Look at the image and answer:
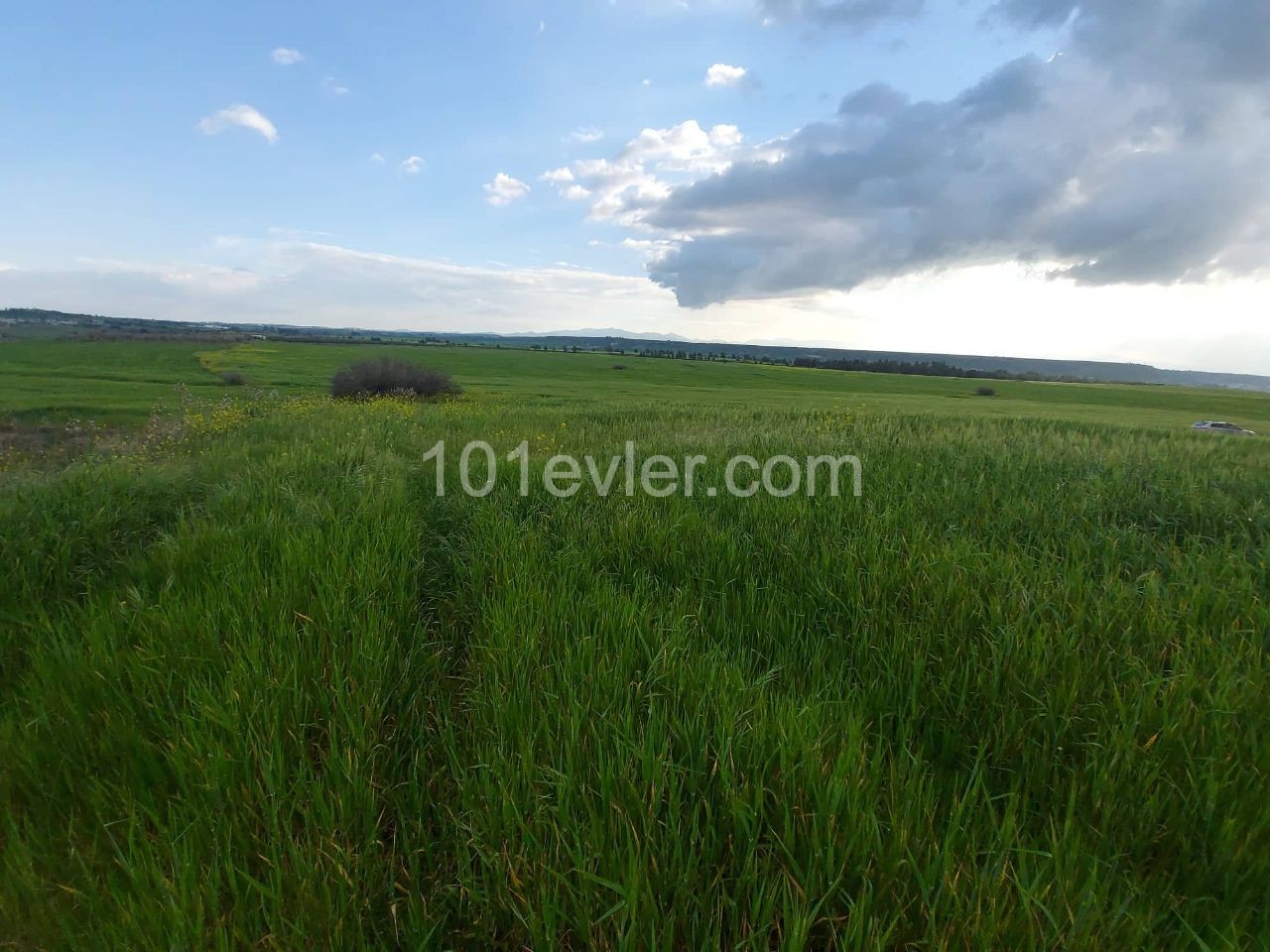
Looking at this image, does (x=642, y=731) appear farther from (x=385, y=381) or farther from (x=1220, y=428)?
(x=385, y=381)

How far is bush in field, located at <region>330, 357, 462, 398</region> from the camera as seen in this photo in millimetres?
27359

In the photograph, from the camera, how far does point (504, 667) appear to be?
87.8 inches

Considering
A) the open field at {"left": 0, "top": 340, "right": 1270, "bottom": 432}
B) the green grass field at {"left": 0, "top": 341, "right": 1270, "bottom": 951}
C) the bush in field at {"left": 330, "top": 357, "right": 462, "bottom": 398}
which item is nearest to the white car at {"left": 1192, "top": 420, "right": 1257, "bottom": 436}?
the open field at {"left": 0, "top": 340, "right": 1270, "bottom": 432}

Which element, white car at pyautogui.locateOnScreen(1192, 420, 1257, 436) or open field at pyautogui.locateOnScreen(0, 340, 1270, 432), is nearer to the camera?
white car at pyautogui.locateOnScreen(1192, 420, 1257, 436)

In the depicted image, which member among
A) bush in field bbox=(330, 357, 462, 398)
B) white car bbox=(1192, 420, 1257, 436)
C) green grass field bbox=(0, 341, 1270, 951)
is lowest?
green grass field bbox=(0, 341, 1270, 951)

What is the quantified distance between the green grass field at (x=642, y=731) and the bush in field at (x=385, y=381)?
2448 centimetres

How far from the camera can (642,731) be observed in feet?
5.81

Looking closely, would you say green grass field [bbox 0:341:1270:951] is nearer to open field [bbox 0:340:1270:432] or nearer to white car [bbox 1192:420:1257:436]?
white car [bbox 1192:420:1257:436]

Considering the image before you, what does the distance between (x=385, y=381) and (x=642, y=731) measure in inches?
1160

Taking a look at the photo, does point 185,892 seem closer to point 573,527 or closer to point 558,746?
point 558,746

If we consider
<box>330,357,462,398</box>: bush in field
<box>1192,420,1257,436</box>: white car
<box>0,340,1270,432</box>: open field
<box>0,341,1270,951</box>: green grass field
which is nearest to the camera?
<box>0,341,1270,951</box>: green grass field

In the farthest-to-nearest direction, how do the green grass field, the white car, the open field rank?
the open field → the white car → the green grass field

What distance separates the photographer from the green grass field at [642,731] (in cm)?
132

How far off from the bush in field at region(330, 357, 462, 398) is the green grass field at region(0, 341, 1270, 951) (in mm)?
24482
